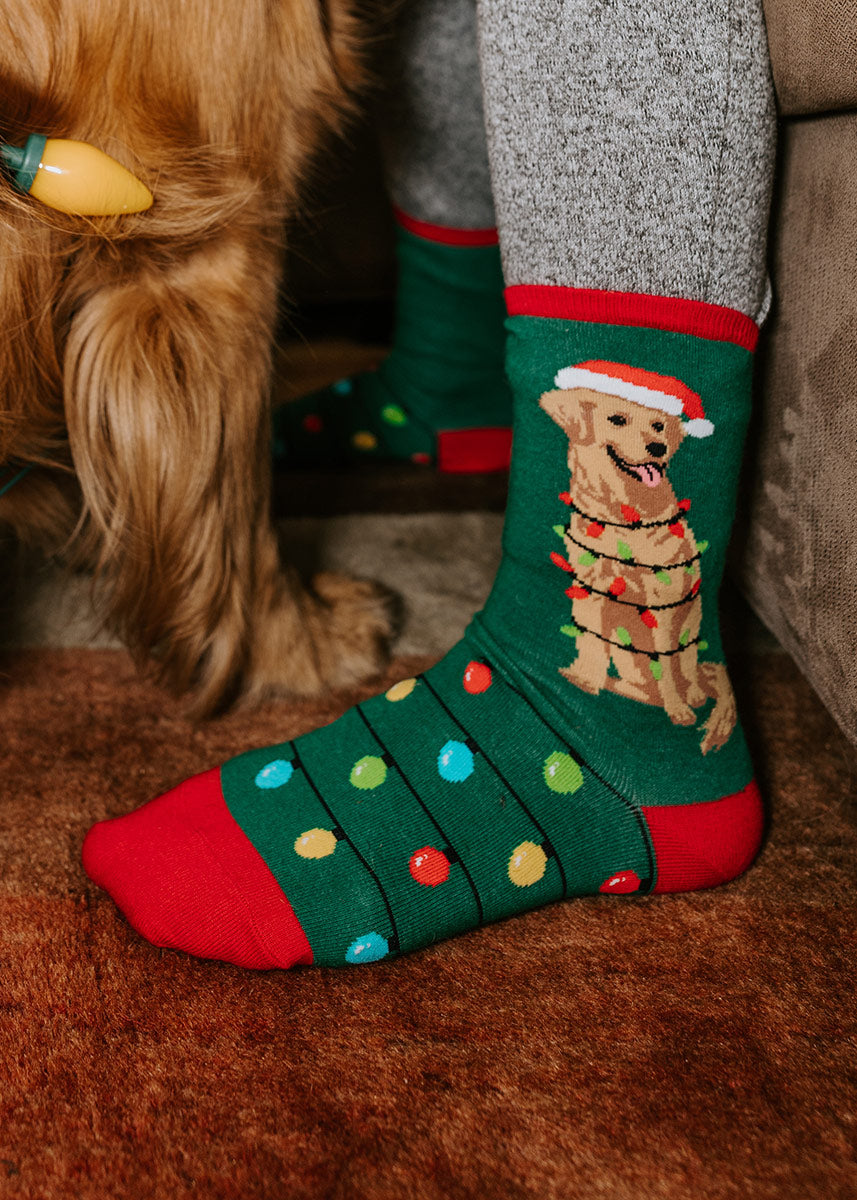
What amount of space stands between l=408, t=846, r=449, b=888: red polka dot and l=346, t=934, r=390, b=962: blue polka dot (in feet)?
0.12

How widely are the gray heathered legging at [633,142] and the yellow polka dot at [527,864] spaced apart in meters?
0.29

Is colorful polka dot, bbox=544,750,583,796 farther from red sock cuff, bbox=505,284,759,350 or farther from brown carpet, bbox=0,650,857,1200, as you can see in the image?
red sock cuff, bbox=505,284,759,350

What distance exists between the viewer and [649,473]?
496mm

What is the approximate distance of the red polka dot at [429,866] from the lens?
50 cm

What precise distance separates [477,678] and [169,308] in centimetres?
28

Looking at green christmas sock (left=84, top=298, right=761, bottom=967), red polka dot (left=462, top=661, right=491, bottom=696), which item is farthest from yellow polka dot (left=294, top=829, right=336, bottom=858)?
red polka dot (left=462, top=661, right=491, bottom=696)

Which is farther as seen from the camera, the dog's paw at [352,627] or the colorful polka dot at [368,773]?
the dog's paw at [352,627]

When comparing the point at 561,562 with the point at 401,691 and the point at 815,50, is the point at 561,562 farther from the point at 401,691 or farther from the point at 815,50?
the point at 815,50

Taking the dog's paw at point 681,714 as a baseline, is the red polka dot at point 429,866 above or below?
below

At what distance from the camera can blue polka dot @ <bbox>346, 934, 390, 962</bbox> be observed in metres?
0.49

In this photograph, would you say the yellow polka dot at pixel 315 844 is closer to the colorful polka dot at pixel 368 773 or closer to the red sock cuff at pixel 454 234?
the colorful polka dot at pixel 368 773

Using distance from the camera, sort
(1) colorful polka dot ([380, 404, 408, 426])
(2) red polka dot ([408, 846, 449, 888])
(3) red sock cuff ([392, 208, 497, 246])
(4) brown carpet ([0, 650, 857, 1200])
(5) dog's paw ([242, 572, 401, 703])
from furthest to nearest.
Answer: (1) colorful polka dot ([380, 404, 408, 426])
(3) red sock cuff ([392, 208, 497, 246])
(5) dog's paw ([242, 572, 401, 703])
(2) red polka dot ([408, 846, 449, 888])
(4) brown carpet ([0, 650, 857, 1200])

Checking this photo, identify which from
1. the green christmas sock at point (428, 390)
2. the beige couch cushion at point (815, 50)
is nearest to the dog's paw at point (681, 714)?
the beige couch cushion at point (815, 50)

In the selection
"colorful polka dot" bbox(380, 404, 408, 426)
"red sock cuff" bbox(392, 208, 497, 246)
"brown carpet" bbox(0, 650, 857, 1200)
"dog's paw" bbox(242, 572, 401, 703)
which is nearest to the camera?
"brown carpet" bbox(0, 650, 857, 1200)
